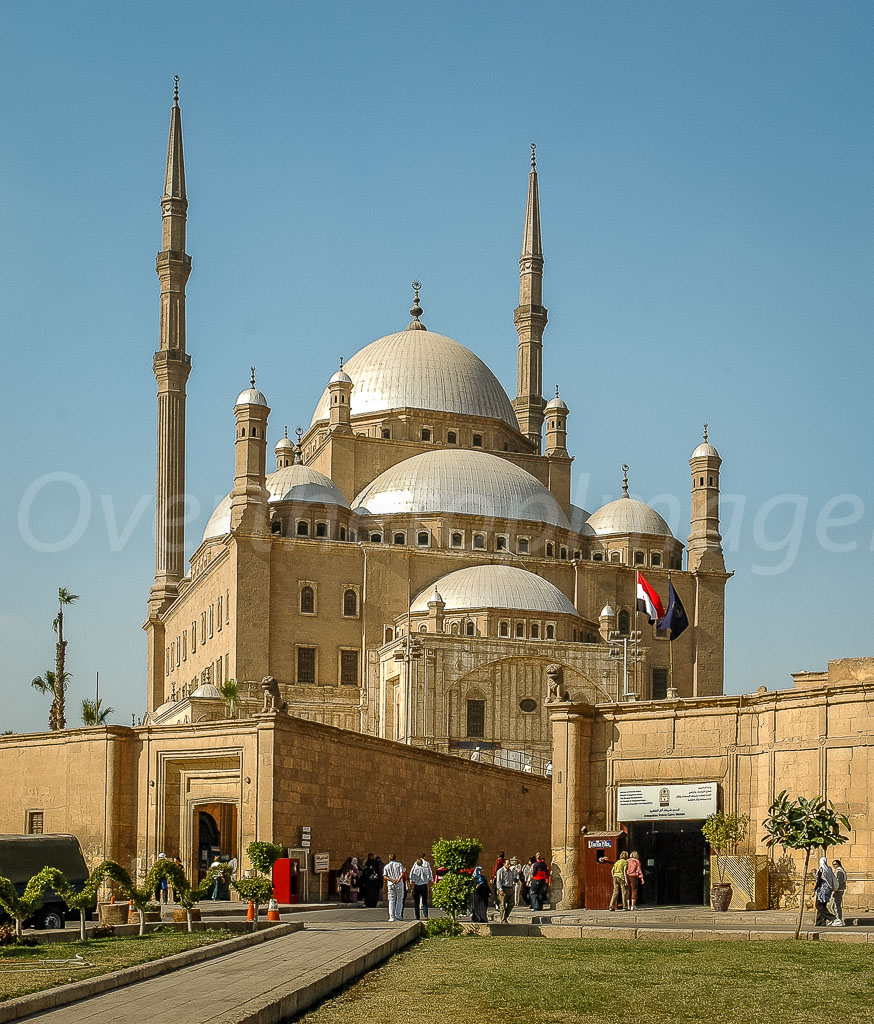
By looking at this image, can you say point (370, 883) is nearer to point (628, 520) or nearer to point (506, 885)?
point (506, 885)

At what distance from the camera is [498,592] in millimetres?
46500

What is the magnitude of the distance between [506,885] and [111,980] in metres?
11.1

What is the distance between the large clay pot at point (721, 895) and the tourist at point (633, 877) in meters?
1.06

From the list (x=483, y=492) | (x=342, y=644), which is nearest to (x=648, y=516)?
(x=483, y=492)

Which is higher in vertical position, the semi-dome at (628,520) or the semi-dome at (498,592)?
the semi-dome at (628,520)

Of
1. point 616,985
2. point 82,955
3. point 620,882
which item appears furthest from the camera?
point 620,882

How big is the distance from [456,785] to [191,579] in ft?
78.0

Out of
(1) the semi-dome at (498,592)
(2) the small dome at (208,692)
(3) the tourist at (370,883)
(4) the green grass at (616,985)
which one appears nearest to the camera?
(4) the green grass at (616,985)

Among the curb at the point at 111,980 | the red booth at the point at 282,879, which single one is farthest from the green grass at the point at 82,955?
the red booth at the point at 282,879

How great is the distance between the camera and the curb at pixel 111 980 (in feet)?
33.9

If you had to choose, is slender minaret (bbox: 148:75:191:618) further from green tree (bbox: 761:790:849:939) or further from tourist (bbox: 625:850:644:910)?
green tree (bbox: 761:790:849:939)

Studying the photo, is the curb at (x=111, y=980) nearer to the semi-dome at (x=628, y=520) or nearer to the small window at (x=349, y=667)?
the small window at (x=349, y=667)

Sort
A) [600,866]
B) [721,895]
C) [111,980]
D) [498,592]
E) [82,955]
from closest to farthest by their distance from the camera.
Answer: [111,980]
[82,955]
[721,895]
[600,866]
[498,592]

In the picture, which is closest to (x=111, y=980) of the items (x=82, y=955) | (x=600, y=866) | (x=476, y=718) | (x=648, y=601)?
(x=82, y=955)
